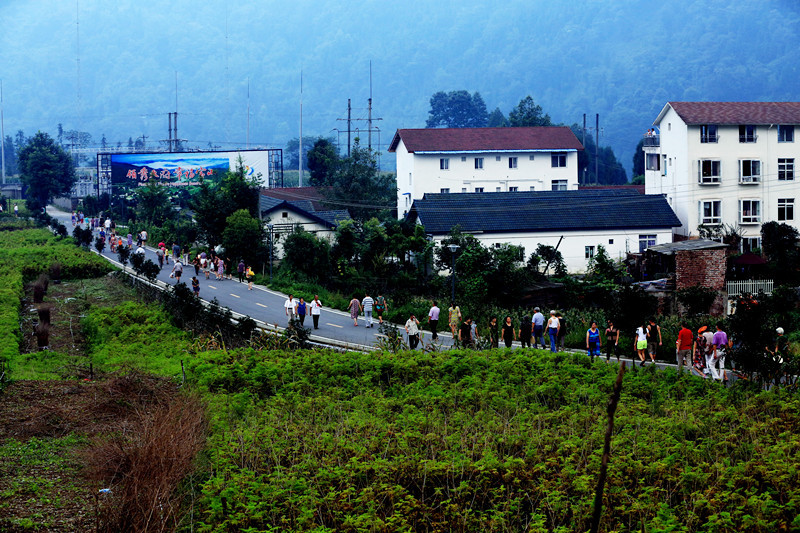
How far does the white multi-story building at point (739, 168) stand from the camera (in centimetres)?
5922

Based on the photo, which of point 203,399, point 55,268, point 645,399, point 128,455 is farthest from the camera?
point 55,268

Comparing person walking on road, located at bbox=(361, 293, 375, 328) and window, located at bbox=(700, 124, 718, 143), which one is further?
window, located at bbox=(700, 124, 718, 143)

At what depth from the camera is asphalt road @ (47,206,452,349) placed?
34.1 metres

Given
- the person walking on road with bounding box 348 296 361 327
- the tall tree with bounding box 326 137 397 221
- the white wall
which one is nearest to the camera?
the person walking on road with bounding box 348 296 361 327

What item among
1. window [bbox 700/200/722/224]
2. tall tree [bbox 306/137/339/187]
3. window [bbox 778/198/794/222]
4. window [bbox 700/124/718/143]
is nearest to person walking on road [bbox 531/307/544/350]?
window [bbox 700/200/722/224]

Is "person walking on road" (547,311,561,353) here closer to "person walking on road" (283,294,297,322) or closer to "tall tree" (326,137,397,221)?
"person walking on road" (283,294,297,322)

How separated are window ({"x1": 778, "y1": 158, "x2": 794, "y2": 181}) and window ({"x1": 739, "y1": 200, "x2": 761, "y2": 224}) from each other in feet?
6.85

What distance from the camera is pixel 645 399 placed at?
74.0ft

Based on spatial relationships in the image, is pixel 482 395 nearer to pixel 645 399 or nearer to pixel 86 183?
pixel 645 399

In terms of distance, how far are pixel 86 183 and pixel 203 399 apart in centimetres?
11614

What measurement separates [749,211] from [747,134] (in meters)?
4.59

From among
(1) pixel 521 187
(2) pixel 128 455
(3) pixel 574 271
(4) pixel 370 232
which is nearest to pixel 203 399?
(2) pixel 128 455

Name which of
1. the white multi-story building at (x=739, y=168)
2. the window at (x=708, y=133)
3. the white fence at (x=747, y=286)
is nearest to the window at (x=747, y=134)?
the white multi-story building at (x=739, y=168)

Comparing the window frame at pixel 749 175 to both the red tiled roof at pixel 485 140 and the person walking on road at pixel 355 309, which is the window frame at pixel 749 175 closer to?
the red tiled roof at pixel 485 140
